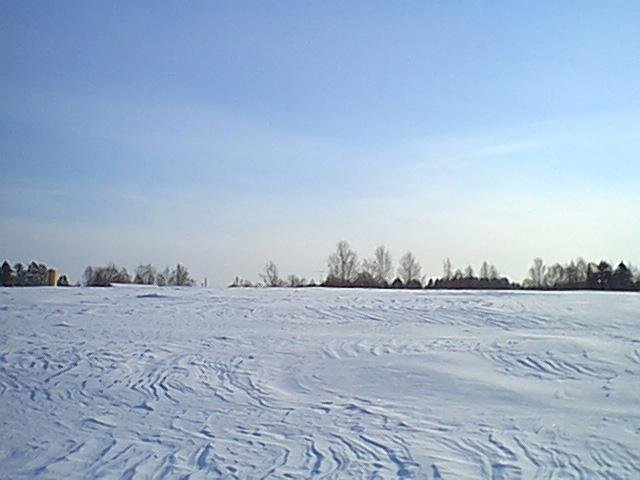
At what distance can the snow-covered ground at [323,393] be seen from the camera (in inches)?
273

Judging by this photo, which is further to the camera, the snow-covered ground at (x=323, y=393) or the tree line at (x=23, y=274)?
the tree line at (x=23, y=274)

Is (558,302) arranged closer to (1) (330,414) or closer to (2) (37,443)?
(1) (330,414)

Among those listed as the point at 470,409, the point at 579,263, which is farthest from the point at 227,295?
the point at 579,263

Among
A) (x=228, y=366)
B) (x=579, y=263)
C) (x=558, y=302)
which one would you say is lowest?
(x=228, y=366)

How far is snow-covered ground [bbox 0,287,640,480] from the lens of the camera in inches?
273

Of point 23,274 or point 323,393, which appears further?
point 23,274

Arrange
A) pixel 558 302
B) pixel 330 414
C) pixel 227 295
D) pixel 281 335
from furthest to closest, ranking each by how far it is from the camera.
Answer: pixel 227 295 < pixel 558 302 < pixel 281 335 < pixel 330 414

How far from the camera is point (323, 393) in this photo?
9266 millimetres

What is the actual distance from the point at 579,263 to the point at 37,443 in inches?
2925

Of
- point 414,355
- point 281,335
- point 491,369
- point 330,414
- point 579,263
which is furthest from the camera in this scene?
point 579,263

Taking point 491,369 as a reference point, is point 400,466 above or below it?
below

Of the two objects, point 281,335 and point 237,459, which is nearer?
point 237,459

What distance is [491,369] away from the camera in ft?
33.4

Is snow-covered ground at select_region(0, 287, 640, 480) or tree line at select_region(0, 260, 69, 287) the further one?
tree line at select_region(0, 260, 69, 287)
